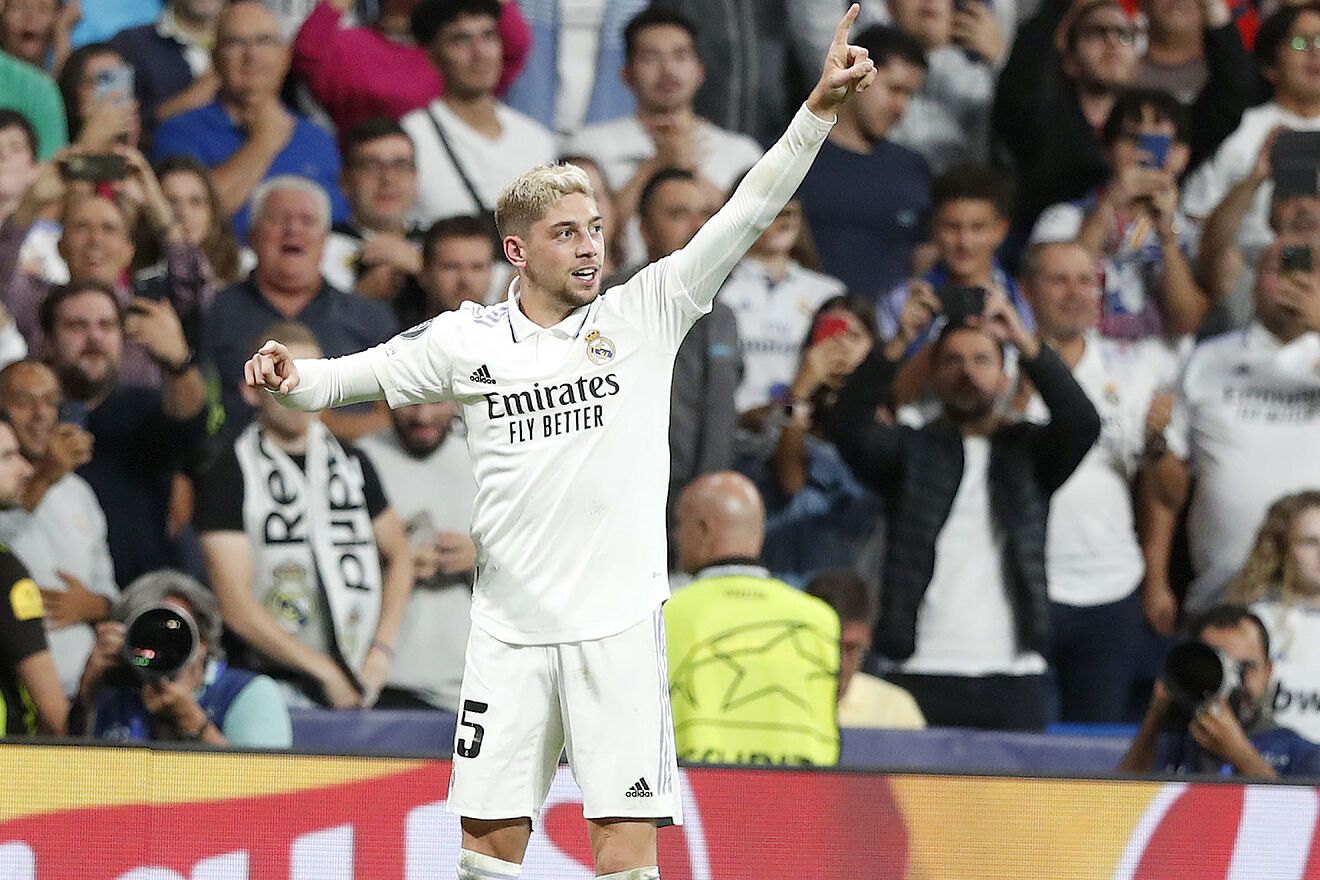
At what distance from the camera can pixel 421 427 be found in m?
7.24

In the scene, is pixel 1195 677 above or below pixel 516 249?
below

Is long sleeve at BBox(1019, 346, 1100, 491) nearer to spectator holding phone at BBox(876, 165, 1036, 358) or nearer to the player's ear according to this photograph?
spectator holding phone at BBox(876, 165, 1036, 358)

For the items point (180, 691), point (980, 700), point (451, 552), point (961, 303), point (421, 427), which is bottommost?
point (980, 700)

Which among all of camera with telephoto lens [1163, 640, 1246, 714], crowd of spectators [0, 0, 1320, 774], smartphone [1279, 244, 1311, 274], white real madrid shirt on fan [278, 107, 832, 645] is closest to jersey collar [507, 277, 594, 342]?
white real madrid shirt on fan [278, 107, 832, 645]

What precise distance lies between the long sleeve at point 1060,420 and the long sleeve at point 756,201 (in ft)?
11.4

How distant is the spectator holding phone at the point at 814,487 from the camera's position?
729cm

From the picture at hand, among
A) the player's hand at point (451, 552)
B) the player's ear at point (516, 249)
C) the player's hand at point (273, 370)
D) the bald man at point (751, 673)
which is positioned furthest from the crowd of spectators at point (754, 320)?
the player's hand at point (273, 370)

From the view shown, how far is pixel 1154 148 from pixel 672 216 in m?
2.23

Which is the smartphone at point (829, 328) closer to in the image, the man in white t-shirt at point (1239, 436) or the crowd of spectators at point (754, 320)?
the crowd of spectators at point (754, 320)

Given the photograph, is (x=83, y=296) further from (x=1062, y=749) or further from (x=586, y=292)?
(x=1062, y=749)

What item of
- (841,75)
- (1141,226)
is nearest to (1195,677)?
(1141,226)

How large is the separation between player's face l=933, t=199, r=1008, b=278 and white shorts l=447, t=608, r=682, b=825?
4.07 meters

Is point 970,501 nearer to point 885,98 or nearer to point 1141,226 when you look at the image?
point 1141,226

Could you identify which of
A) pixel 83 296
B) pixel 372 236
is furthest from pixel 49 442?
pixel 372 236
